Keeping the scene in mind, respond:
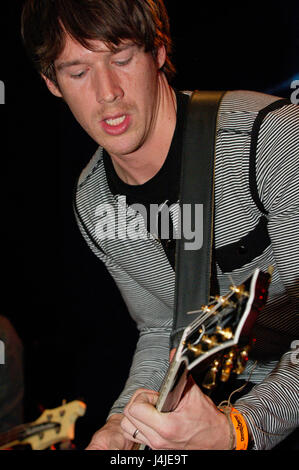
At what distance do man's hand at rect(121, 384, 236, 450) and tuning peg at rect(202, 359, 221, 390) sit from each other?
53mm

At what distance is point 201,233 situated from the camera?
4.82 feet

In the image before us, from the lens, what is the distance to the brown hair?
1447 mm

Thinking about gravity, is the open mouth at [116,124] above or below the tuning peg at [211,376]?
above

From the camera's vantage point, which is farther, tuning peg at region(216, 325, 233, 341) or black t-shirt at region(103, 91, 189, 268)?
black t-shirt at region(103, 91, 189, 268)

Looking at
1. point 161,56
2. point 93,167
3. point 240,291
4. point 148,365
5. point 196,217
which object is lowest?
point 148,365

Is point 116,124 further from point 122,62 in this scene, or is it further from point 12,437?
point 12,437

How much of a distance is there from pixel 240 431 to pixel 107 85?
98 cm

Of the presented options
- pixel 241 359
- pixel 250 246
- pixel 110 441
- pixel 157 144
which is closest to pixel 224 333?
pixel 241 359

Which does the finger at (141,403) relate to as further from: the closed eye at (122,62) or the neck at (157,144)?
the closed eye at (122,62)

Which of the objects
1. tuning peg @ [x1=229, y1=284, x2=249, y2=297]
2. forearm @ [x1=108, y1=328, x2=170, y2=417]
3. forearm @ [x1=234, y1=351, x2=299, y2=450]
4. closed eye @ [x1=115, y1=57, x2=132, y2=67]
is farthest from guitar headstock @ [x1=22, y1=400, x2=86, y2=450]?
closed eye @ [x1=115, y1=57, x2=132, y2=67]

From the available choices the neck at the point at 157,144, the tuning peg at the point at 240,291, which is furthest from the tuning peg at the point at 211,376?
the neck at the point at 157,144

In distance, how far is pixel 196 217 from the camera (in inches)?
58.7

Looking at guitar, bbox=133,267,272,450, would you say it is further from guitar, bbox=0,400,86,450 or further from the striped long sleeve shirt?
guitar, bbox=0,400,86,450

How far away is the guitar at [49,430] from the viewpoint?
1842 mm
